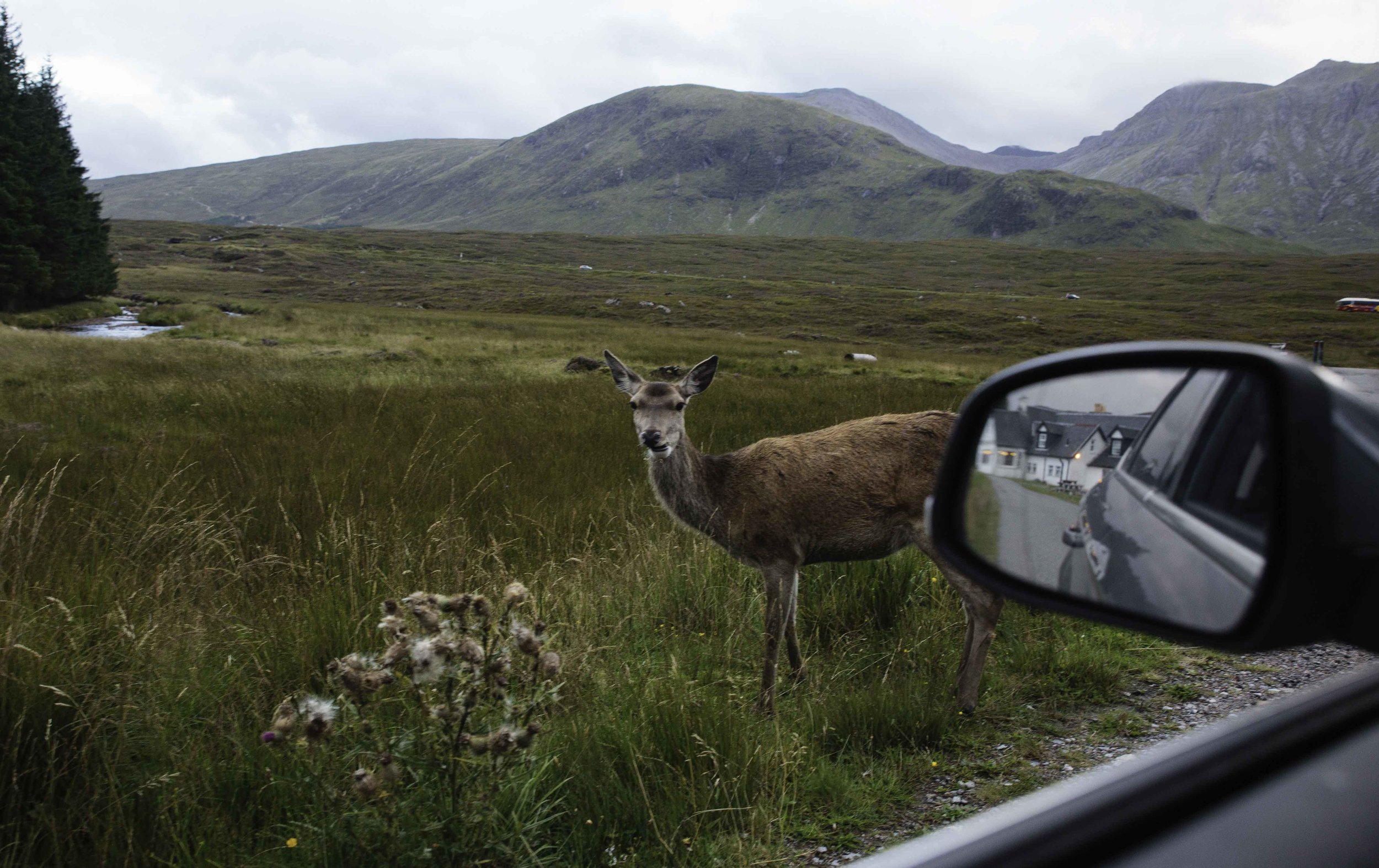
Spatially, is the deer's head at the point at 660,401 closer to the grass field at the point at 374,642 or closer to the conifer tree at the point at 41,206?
the grass field at the point at 374,642

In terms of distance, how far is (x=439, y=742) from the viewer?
3.11m

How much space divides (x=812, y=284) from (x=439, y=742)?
111 metres

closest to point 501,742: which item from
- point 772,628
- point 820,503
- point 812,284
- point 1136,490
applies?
point 1136,490

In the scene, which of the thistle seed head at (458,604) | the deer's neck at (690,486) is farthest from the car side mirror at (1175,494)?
the deer's neck at (690,486)

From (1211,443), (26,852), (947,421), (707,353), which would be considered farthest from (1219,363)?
(707,353)

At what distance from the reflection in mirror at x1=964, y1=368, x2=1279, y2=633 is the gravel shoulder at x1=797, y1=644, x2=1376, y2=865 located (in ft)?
6.11

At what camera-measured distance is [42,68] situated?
169 ft

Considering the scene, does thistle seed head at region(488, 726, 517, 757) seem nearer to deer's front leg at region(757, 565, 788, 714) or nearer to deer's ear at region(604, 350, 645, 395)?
deer's front leg at region(757, 565, 788, 714)

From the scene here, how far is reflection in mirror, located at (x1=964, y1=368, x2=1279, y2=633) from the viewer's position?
60.6 inches

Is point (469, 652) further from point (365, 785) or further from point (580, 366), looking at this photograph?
point (580, 366)

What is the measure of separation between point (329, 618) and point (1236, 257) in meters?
178

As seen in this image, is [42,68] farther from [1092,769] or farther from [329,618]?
[1092,769]

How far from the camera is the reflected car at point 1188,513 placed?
1489mm

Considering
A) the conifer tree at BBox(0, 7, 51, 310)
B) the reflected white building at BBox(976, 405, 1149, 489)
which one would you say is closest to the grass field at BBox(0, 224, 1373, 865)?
the reflected white building at BBox(976, 405, 1149, 489)
